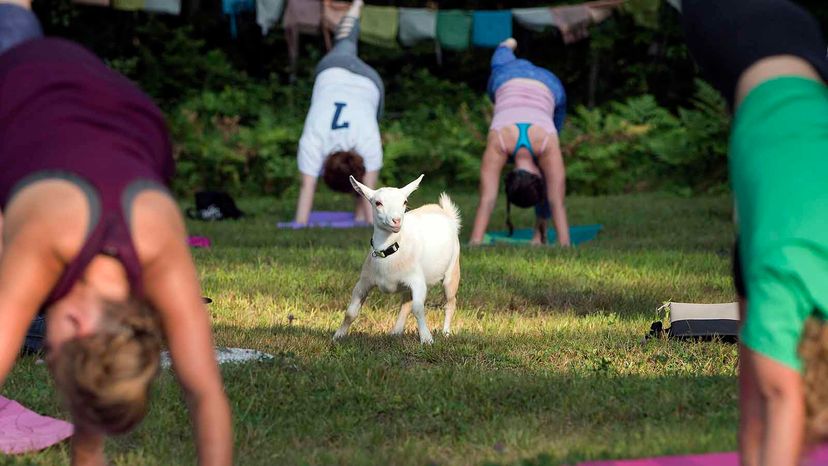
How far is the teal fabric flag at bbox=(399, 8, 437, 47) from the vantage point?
18219 millimetres

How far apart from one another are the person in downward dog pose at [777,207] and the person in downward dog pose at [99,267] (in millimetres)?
1421

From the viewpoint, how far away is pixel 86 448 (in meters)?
3.81

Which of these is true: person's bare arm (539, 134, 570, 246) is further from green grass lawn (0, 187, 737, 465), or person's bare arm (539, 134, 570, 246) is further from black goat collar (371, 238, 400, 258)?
black goat collar (371, 238, 400, 258)

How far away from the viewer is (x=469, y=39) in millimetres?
18625

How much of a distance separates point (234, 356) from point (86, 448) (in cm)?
212

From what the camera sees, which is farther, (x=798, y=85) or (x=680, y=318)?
(x=680, y=318)

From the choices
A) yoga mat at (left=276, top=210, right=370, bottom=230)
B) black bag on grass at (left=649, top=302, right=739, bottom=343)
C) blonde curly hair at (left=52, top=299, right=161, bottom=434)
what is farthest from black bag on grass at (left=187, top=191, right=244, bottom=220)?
blonde curly hair at (left=52, top=299, right=161, bottom=434)

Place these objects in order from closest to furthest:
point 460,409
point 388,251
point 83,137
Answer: point 83,137 → point 460,409 → point 388,251

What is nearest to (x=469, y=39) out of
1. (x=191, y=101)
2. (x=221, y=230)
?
(x=191, y=101)

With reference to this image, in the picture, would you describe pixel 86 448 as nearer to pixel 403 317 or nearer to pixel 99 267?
pixel 99 267

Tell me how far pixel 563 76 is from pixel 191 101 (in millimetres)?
7504

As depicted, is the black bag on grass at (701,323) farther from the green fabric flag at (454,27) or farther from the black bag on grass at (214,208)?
the green fabric flag at (454,27)

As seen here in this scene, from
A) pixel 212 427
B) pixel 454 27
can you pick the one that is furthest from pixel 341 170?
pixel 454 27

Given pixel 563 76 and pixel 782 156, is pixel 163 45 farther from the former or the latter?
pixel 782 156
